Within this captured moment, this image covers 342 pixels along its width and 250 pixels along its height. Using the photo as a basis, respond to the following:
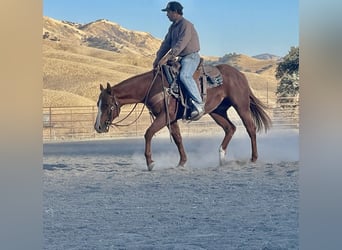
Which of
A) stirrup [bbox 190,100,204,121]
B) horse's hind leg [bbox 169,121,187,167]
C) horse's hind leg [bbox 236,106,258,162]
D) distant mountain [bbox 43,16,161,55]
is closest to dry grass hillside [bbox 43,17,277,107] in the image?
distant mountain [bbox 43,16,161,55]

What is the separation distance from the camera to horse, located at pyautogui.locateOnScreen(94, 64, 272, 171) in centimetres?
304

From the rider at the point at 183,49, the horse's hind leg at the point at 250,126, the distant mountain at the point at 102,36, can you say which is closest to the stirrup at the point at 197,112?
the rider at the point at 183,49

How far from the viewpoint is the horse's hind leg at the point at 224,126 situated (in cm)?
310

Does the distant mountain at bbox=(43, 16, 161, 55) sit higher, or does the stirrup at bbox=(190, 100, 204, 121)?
the distant mountain at bbox=(43, 16, 161, 55)

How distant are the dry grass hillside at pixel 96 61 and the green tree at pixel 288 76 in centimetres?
5

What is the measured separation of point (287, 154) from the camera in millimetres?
3082

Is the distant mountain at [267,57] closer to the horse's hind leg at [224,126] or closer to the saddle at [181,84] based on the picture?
the saddle at [181,84]

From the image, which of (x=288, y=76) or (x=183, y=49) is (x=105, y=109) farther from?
(x=288, y=76)

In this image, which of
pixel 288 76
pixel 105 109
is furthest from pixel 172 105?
pixel 288 76

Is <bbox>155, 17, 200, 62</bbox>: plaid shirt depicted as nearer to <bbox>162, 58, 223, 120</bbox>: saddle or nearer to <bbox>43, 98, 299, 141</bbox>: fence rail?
<bbox>162, 58, 223, 120</bbox>: saddle

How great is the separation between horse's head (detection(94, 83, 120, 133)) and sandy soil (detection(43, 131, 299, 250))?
0.10m

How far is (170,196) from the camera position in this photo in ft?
9.18
